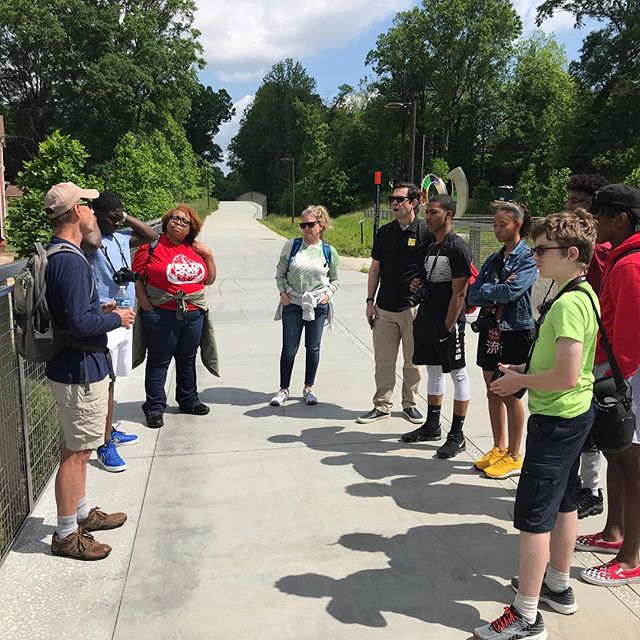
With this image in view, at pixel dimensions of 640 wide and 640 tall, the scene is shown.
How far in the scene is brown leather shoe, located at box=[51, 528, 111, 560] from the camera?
121 inches

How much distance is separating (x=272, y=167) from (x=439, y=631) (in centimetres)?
8661

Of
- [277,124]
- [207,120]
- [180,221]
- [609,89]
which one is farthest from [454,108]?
[180,221]

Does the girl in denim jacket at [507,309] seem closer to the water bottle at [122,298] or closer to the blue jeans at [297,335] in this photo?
the blue jeans at [297,335]

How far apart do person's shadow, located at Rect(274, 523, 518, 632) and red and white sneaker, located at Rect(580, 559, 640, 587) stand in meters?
0.36

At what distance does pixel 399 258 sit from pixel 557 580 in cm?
275

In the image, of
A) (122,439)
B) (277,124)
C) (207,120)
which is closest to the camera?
(122,439)

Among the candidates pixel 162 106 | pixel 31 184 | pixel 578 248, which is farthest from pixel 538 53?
pixel 578 248

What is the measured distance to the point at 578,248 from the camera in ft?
7.99

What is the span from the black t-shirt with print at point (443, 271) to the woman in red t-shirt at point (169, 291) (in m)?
1.80

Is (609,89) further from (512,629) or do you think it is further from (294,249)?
(512,629)

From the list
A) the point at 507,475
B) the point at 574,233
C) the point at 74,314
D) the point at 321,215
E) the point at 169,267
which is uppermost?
the point at 321,215

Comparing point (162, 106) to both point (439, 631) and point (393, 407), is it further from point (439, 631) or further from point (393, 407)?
point (439, 631)

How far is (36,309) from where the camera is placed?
2.78 meters

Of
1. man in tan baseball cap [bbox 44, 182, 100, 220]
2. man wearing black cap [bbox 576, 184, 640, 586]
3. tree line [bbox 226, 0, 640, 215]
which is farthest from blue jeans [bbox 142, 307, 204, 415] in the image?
tree line [bbox 226, 0, 640, 215]
